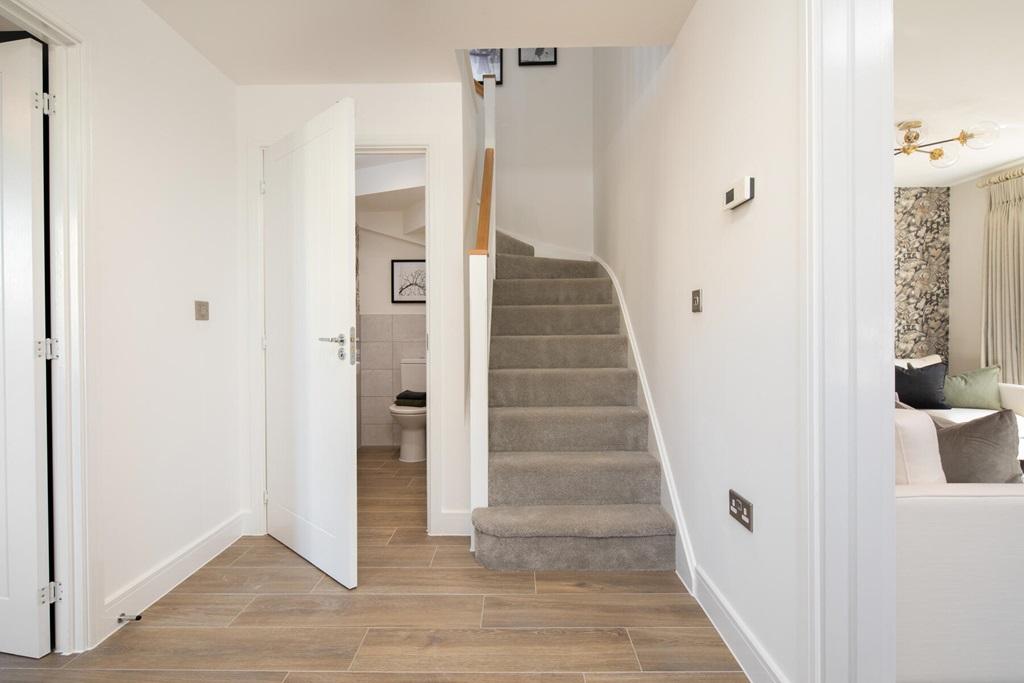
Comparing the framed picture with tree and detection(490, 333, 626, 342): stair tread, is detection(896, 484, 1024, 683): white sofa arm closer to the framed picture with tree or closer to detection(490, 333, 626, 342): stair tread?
detection(490, 333, 626, 342): stair tread

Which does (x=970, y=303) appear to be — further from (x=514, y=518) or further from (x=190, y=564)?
(x=190, y=564)

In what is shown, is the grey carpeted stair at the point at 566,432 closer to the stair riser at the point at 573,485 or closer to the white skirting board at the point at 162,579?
the stair riser at the point at 573,485

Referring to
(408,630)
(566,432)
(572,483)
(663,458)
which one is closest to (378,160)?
(566,432)

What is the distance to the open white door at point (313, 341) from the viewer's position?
2184 mm

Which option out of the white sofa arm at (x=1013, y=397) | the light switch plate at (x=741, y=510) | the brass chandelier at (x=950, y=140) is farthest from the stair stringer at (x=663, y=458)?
the white sofa arm at (x=1013, y=397)

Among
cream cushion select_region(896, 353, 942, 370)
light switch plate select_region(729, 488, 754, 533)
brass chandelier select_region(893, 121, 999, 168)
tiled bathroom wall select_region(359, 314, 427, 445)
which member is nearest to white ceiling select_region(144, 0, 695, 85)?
brass chandelier select_region(893, 121, 999, 168)

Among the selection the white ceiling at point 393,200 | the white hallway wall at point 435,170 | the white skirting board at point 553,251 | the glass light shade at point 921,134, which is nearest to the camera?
the white hallway wall at point 435,170

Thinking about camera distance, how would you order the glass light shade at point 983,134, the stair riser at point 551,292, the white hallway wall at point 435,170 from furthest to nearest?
the stair riser at point 551,292
the glass light shade at point 983,134
the white hallway wall at point 435,170

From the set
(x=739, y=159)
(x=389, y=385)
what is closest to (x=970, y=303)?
(x=739, y=159)

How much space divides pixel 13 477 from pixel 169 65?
1688 millimetres

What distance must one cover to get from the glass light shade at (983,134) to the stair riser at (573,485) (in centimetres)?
274

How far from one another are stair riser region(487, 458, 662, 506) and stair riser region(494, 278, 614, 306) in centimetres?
161

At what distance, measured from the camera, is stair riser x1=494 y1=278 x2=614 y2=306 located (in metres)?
3.85

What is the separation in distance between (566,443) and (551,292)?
143cm
